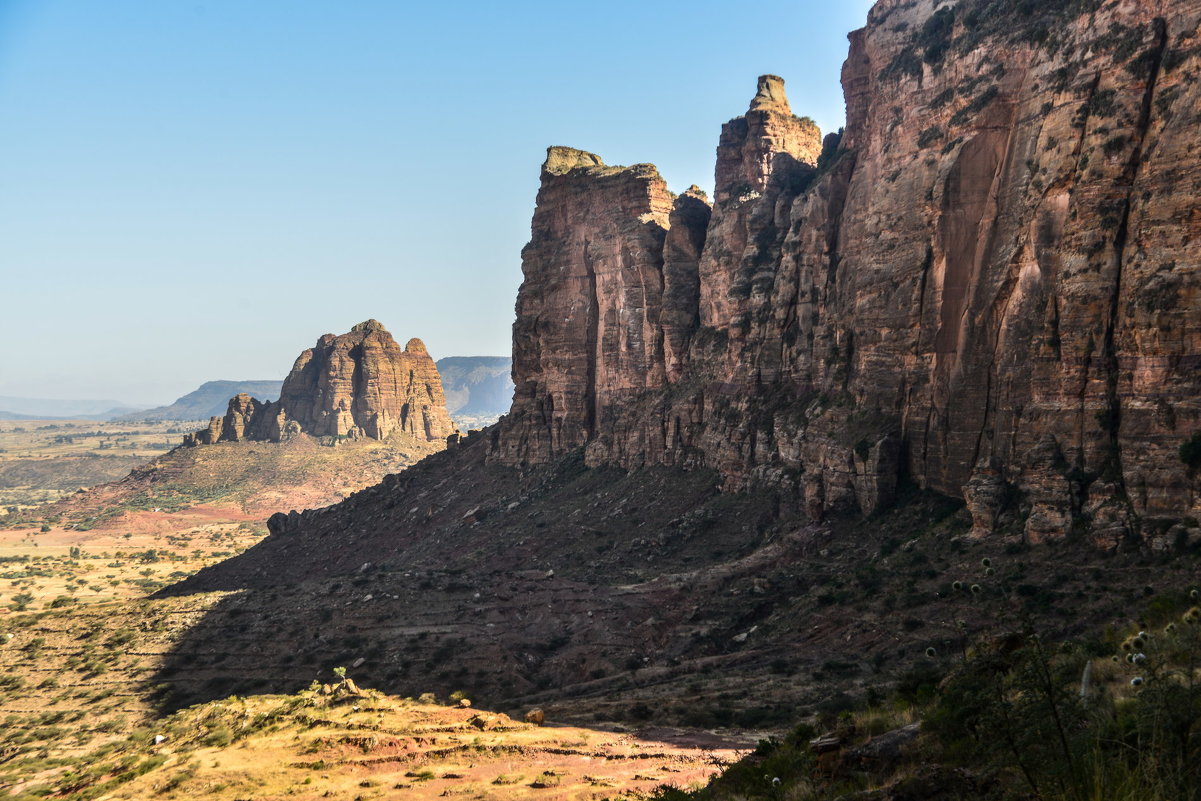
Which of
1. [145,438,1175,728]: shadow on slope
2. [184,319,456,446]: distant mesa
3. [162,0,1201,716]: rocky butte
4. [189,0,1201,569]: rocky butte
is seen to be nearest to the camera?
[189,0,1201,569]: rocky butte

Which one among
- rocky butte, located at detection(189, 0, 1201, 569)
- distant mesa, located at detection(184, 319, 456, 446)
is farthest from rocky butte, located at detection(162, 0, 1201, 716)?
distant mesa, located at detection(184, 319, 456, 446)

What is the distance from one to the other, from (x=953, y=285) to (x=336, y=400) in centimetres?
13735

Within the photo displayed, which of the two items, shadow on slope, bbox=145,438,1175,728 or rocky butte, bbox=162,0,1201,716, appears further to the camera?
shadow on slope, bbox=145,438,1175,728

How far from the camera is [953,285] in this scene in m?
46.0

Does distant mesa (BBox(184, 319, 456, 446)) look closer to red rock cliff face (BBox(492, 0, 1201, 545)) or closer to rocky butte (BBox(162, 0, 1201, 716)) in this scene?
rocky butte (BBox(162, 0, 1201, 716))

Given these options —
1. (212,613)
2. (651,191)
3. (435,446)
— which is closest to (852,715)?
(212,613)

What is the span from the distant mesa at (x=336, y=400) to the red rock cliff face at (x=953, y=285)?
98.6m

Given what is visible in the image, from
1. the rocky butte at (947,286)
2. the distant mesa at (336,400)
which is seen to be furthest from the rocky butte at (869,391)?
the distant mesa at (336,400)

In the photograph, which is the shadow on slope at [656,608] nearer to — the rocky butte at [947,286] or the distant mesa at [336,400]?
the rocky butte at [947,286]

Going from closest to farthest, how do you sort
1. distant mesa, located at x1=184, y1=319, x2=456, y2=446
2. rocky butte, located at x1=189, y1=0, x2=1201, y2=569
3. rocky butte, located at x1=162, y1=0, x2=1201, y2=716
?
rocky butte, located at x1=189, y1=0, x2=1201, y2=569 < rocky butte, located at x1=162, y1=0, x2=1201, y2=716 < distant mesa, located at x1=184, y1=319, x2=456, y2=446

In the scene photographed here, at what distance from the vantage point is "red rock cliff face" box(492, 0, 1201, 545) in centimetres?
3566

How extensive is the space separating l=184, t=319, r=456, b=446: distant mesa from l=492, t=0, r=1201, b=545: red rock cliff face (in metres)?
98.6

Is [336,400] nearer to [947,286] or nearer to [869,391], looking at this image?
[869,391]

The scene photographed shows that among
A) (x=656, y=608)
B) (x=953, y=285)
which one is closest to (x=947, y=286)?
(x=953, y=285)
